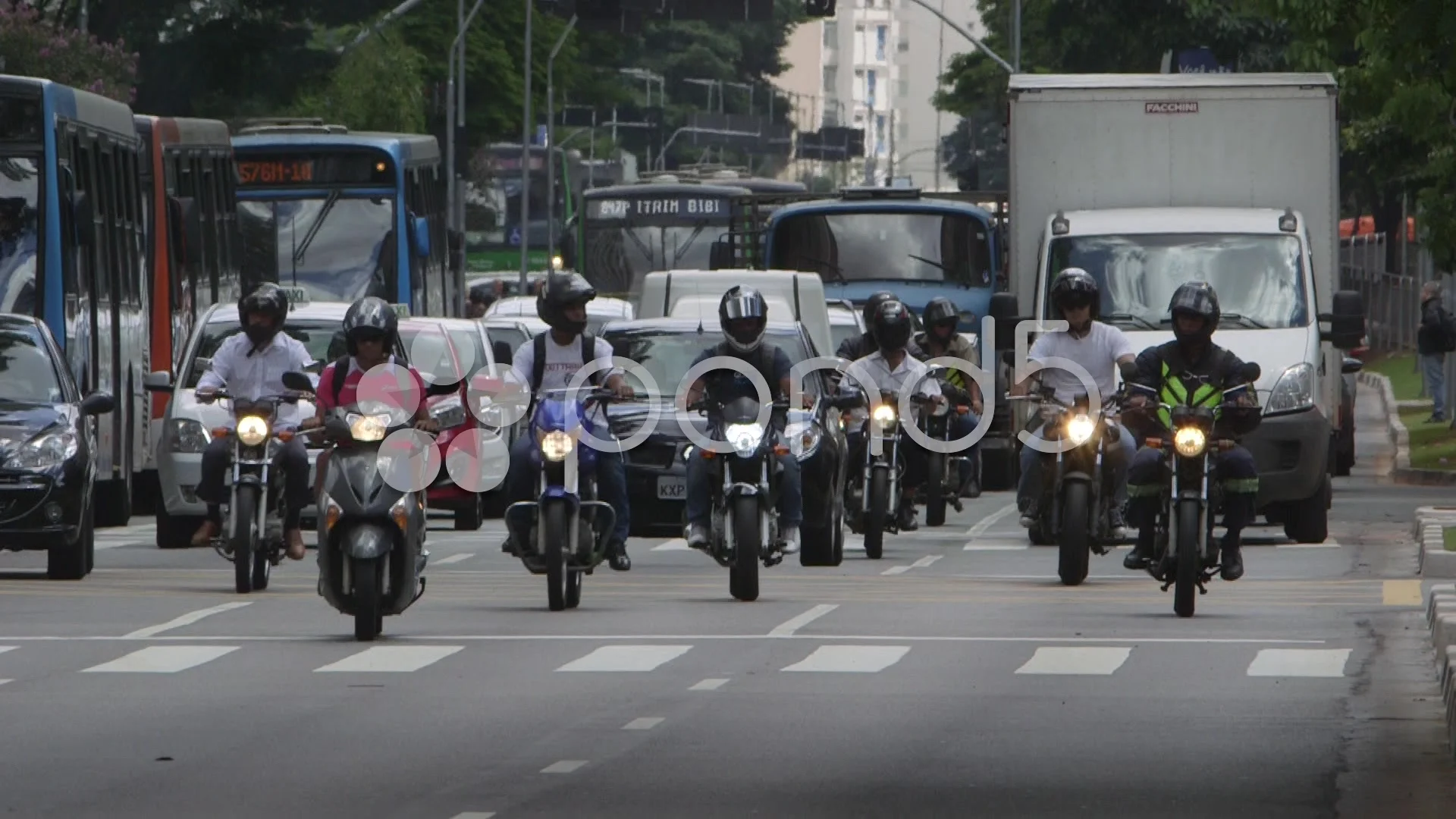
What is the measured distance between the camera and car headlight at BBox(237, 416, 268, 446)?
1764 cm

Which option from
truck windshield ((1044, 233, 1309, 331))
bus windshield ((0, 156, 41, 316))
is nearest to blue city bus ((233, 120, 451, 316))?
bus windshield ((0, 156, 41, 316))

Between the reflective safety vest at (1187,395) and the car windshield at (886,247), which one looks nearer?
the reflective safety vest at (1187,395)

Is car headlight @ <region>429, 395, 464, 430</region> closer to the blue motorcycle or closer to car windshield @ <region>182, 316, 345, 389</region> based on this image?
the blue motorcycle

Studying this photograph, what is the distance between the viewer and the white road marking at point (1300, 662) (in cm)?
1339

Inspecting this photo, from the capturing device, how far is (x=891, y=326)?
21.7 meters

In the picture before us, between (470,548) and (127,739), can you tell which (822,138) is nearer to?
(470,548)

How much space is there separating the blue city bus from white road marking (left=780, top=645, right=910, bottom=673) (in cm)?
1923

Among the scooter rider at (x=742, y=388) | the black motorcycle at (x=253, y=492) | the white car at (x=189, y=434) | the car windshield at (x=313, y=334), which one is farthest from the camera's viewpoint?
the car windshield at (x=313, y=334)

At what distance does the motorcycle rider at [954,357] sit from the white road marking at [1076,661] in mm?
8032

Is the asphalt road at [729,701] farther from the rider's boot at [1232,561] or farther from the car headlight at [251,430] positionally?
the car headlight at [251,430]

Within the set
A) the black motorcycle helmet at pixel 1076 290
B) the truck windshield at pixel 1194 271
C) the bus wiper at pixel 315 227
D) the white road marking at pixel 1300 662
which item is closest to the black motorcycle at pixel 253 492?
the black motorcycle helmet at pixel 1076 290

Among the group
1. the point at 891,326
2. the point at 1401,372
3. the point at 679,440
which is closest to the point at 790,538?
the point at 679,440

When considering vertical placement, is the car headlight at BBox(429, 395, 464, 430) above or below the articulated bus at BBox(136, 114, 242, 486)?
below

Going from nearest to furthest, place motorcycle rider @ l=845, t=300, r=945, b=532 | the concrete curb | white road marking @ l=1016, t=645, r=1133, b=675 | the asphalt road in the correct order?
1. the asphalt road
2. white road marking @ l=1016, t=645, r=1133, b=675
3. motorcycle rider @ l=845, t=300, r=945, b=532
4. the concrete curb
